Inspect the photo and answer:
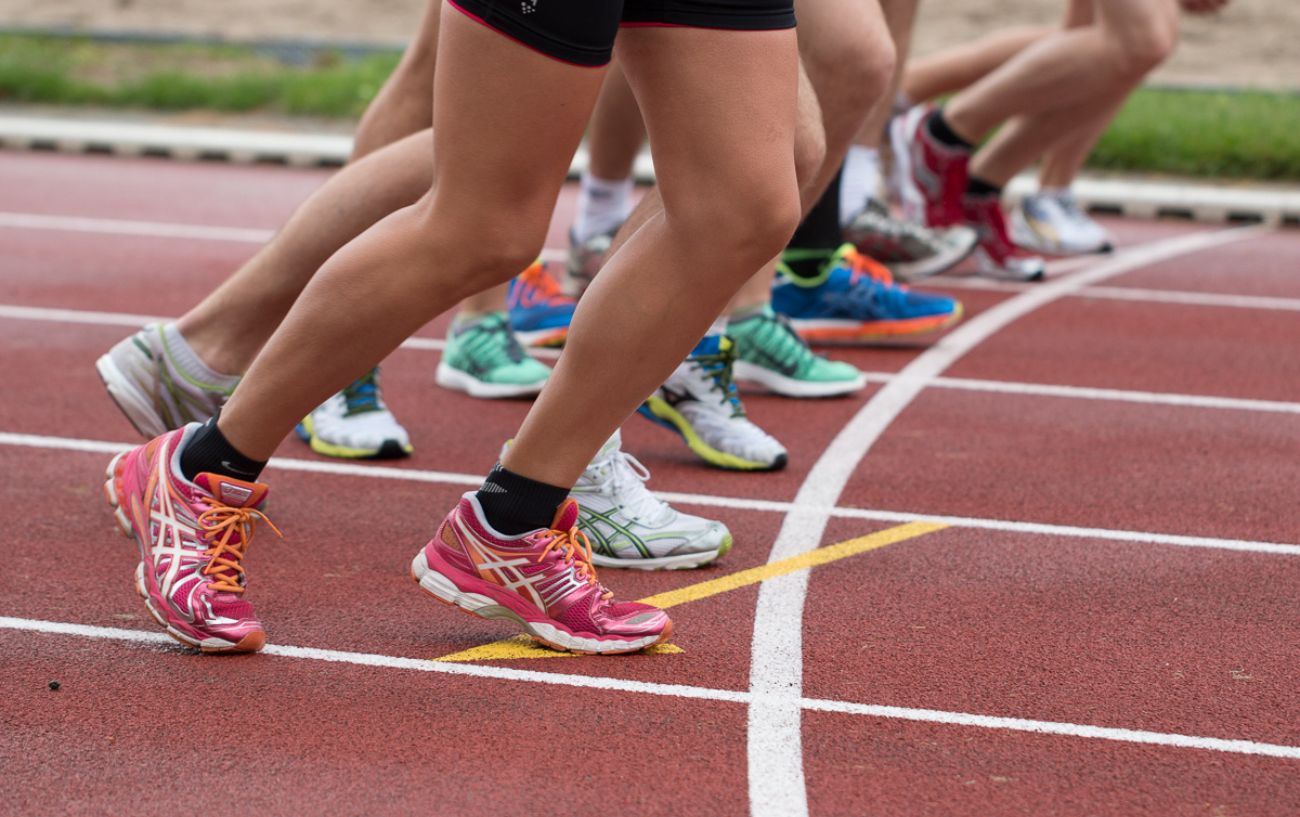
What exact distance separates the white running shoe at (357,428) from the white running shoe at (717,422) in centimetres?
59

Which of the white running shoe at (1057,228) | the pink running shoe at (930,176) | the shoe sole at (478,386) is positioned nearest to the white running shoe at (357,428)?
the shoe sole at (478,386)

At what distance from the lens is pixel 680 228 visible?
2629 mm

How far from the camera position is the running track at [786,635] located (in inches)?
95.6

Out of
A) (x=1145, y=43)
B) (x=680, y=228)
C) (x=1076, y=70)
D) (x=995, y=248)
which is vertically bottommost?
(x=995, y=248)

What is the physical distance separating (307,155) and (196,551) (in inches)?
336

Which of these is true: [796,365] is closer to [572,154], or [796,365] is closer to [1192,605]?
[1192,605]

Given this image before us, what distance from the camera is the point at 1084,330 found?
611 cm

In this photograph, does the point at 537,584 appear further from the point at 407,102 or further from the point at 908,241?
the point at 908,241

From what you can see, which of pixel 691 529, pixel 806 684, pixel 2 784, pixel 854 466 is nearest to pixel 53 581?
pixel 2 784

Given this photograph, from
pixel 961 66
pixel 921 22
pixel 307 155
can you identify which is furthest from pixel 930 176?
pixel 921 22

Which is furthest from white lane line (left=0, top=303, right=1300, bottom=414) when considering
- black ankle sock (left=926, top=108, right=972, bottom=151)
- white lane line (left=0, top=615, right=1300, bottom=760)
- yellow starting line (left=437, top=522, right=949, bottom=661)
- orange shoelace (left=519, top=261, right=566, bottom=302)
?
white lane line (left=0, top=615, right=1300, bottom=760)

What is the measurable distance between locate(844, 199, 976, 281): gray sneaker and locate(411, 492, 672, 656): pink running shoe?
3745 millimetres

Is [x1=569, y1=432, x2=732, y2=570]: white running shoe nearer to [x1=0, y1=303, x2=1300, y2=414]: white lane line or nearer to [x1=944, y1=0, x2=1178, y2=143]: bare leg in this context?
[x1=0, y1=303, x2=1300, y2=414]: white lane line

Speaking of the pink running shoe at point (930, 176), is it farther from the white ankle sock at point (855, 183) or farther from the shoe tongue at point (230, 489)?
the shoe tongue at point (230, 489)
